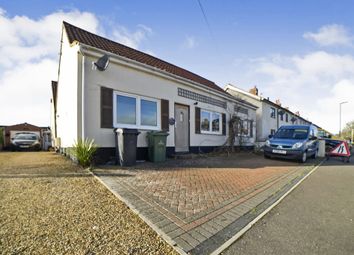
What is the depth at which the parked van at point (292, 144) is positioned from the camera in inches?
459

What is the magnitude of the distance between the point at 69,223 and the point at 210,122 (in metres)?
12.1

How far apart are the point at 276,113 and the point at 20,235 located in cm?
3192

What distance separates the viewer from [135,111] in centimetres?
984

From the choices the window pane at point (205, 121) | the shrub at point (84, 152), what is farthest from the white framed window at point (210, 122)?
the shrub at point (84, 152)

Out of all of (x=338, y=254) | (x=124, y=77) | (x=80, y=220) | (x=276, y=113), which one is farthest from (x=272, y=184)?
(x=276, y=113)

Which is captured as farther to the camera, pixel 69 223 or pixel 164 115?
pixel 164 115

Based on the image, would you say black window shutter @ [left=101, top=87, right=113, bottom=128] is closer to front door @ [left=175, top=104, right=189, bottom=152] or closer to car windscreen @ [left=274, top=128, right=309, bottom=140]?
front door @ [left=175, top=104, right=189, bottom=152]

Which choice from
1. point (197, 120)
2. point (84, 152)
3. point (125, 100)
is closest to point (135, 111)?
point (125, 100)

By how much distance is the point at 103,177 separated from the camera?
6.14 metres

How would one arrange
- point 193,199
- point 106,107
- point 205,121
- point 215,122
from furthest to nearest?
point 215,122 → point 205,121 → point 106,107 → point 193,199

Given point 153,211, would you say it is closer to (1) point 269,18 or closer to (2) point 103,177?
(2) point 103,177

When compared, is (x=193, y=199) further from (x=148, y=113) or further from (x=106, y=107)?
(x=148, y=113)

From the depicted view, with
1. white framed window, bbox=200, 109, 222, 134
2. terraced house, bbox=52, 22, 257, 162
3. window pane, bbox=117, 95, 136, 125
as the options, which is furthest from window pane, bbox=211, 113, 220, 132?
window pane, bbox=117, 95, 136, 125

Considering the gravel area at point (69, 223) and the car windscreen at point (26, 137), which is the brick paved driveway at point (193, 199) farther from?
the car windscreen at point (26, 137)
